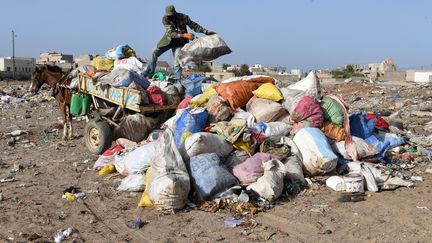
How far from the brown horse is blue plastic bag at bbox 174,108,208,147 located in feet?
11.6

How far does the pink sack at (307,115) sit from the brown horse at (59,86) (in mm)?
4489

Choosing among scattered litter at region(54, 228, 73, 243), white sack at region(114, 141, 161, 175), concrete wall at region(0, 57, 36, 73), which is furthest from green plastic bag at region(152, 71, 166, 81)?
concrete wall at region(0, 57, 36, 73)

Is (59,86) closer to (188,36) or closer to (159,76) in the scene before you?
(159,76)

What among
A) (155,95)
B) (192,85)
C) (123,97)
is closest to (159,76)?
(192,85)

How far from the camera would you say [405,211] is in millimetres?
4535

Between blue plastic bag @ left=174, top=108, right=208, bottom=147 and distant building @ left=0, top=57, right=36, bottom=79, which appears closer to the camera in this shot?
blue plastic bag @ left=174, top=108, right=208, bottom=147

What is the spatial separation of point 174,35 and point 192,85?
987mm

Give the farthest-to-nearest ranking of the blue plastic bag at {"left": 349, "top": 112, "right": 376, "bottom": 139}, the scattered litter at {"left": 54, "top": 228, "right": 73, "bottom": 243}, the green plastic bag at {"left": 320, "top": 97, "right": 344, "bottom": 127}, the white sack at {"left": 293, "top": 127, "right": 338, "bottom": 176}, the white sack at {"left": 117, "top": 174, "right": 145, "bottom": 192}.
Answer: the blue plastic bag at {"left": 349, "top": 112, "right": 376, "bottom": 139}
the green plastic bag at {"left": 320, "top": 97, "right": 344, "bottom": 127}
the white sack at {"left": 293, "top": 127, "right": 338, "bottom": 176}
the white sack at {"left": 117, "top": 174, "right": 145, "bottom": 192}
the scattered litter at {"left": 54, "top": 228, "right": 73, "bottom": 243}

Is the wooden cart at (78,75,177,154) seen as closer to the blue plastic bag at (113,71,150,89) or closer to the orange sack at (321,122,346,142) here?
the blue plastic bag at (113,71,150,89)

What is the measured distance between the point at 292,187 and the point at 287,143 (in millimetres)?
682

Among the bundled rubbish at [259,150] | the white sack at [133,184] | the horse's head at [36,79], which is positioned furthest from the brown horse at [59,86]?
the white sack at [133,184]

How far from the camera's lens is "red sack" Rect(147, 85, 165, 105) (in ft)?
22.8

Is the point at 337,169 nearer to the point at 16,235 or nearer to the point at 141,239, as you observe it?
the point at 141,239

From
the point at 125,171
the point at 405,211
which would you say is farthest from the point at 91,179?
the point at 405,211
